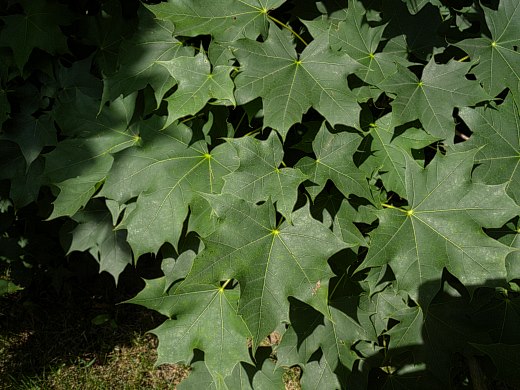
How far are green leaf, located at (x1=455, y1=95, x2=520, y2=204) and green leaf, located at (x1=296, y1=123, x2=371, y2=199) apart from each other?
0.44 m

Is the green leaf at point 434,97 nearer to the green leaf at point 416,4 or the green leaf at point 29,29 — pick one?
the green leaf at point 416,4

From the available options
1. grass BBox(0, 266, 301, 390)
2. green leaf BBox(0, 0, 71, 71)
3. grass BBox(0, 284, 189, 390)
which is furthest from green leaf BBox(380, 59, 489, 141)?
grass BBox(0, 284, 189, 390)

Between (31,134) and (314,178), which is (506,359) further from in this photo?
(31,134)

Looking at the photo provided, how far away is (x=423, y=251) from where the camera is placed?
2029mm

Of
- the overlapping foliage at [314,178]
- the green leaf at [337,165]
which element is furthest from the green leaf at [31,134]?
the green leaf at [337,165]

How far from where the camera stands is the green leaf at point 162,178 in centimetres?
216

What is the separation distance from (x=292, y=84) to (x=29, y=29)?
4.58 ft

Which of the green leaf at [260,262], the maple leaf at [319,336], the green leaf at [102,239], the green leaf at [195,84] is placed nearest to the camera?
the green leaf at [260,262]

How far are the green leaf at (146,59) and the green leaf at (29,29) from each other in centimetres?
50

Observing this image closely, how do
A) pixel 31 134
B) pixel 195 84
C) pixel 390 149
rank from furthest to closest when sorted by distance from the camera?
pixel 31 134 → pixel 390 149 → pixel 195 84

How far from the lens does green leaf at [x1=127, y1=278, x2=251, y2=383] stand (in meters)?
2.23

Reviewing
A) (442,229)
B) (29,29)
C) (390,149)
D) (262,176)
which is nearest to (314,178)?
(262,176)

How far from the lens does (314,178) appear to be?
2152 mm

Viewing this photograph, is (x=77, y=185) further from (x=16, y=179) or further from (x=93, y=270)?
(x=93, y=270)
